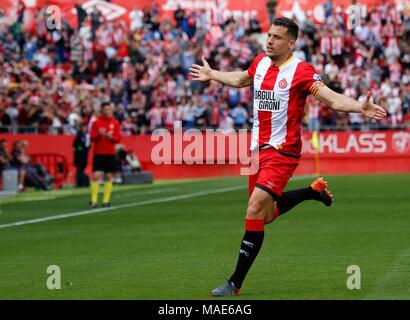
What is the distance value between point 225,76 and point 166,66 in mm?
30303

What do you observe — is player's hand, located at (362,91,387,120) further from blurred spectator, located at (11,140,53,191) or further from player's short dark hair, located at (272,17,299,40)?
blurred spectator, located at (11,140,53,191)

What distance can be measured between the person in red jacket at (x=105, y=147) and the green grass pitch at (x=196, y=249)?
1.76ft

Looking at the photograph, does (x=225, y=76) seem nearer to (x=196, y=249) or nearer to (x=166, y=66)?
(x=196, y=249)

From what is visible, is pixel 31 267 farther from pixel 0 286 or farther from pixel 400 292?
pixel 400 292

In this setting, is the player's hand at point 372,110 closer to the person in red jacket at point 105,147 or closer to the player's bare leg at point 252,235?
the player's bare leg at point 252,235

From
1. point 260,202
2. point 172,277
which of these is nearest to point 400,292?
point 260,202

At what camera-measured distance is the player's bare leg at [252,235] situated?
32.4 feet

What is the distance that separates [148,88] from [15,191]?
11837 millimetres

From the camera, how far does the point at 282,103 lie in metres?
10.3

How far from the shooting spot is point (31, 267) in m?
12.3

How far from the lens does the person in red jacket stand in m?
23.0

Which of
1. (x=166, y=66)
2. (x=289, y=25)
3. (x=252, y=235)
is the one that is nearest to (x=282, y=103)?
(x=289, y=25)

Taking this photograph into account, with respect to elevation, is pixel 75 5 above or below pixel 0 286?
above

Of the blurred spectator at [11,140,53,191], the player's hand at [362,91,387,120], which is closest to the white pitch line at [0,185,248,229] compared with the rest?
the blurred spectator at [11,140,53,191]
